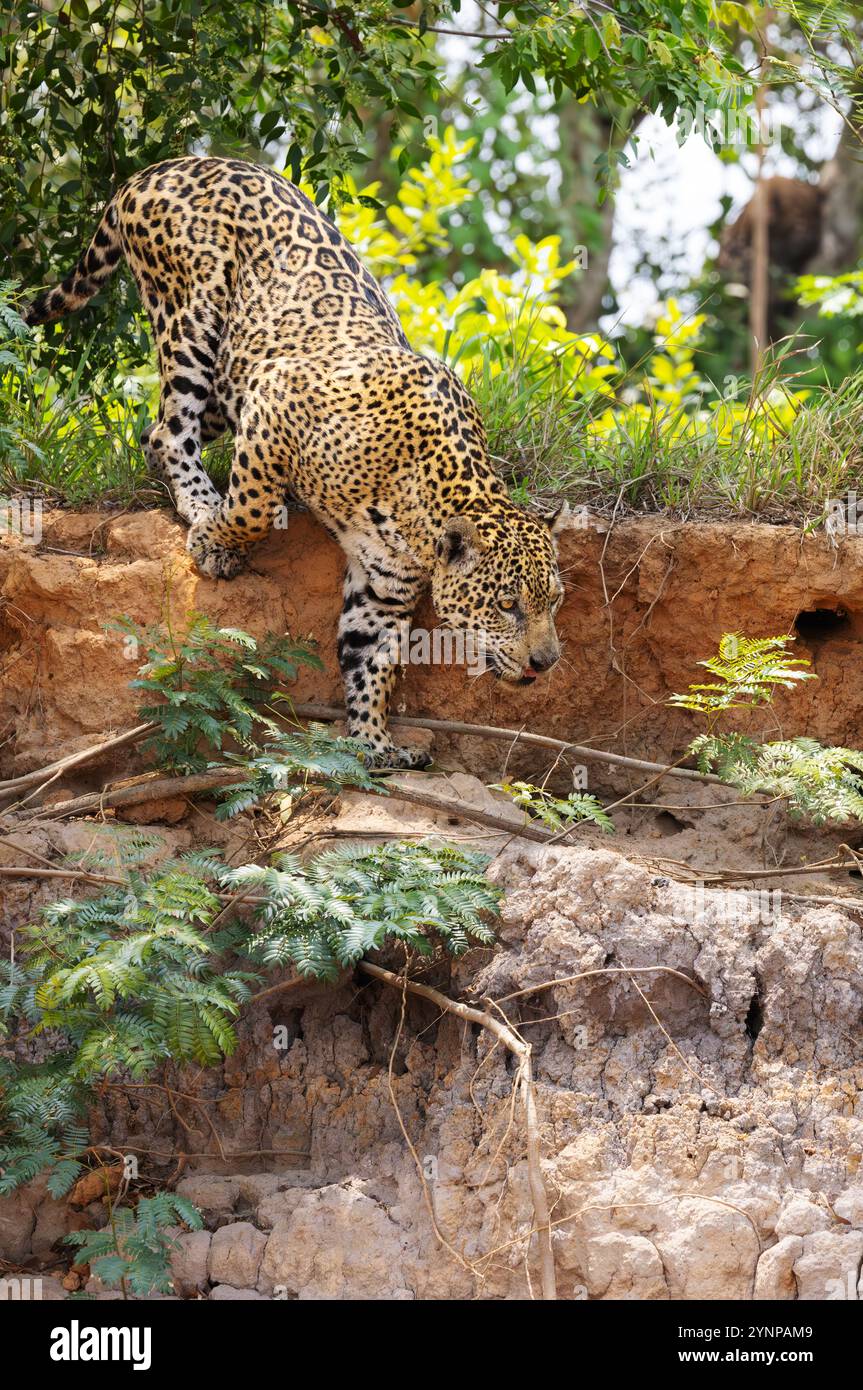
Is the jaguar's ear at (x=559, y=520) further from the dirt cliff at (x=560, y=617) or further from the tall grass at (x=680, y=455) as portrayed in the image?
the tall grass at (x=680, y=455)

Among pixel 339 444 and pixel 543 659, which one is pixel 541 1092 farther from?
pixel 339 444

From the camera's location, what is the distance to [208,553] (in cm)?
729

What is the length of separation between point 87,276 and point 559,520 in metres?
2.95

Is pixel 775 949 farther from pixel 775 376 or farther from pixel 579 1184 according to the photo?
pixel 775 376

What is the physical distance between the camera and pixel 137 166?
883 centimetres

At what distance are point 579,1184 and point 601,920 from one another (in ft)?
3.36

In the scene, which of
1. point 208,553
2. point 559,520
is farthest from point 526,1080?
point 208,553

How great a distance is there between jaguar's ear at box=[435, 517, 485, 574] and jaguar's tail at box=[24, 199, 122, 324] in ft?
8.35

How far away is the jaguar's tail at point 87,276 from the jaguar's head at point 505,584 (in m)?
2.57

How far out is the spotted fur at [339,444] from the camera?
7.24 metres

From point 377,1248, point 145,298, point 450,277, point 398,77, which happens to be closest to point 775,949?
point 377,1248

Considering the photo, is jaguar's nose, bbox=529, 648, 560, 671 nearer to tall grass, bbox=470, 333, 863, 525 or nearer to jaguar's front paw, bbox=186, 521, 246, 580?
tall grass, bbox=470, 333, 863, 525

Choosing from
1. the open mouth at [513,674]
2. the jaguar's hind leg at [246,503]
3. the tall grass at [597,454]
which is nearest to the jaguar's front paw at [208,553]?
the jaguar's hind leg at [246,503]

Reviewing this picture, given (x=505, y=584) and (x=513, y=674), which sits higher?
(x=505, y=584)
